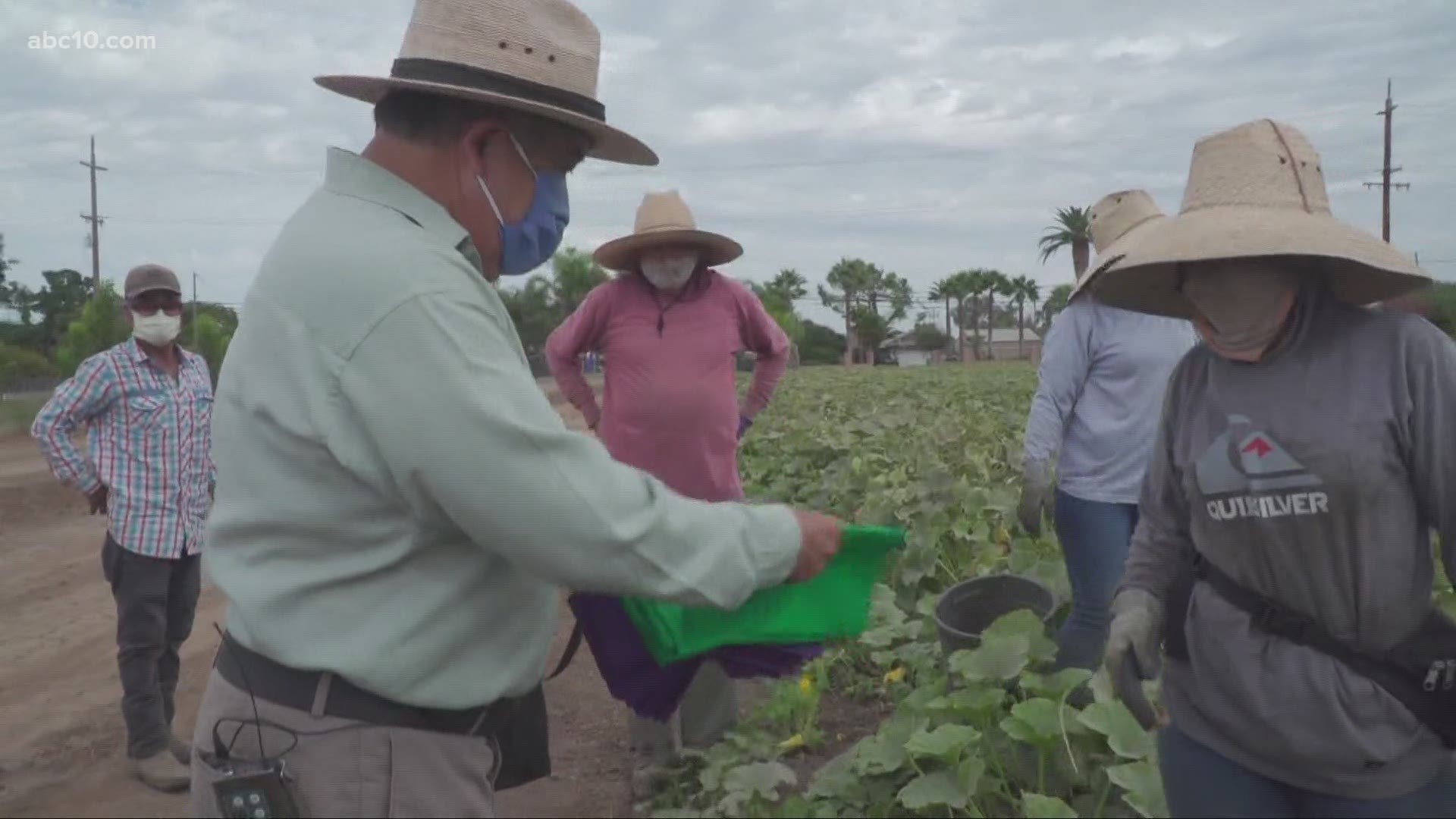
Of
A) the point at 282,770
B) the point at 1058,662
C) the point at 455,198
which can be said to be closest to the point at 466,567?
the point at 282,770

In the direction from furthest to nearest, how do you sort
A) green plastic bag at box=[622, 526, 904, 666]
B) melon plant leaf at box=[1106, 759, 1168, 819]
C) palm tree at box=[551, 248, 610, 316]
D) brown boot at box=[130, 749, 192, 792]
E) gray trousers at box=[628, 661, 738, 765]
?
palm tree at box=[551, 248, 610, 316] → brown boot at box=[130, 749, 192, 792] → gray trousers at box=[628, 661, 738, 765] → melon plant leaf at box=[1106, 759, 1168, 819] → green plastic bag at box=[622, 526, 904, 666]

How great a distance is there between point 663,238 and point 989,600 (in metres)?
1.81

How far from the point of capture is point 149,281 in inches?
194

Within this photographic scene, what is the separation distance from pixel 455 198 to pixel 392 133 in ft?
0.49

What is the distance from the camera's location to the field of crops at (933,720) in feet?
11.4

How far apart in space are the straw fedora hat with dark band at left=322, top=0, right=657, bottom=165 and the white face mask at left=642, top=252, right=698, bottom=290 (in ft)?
8.05

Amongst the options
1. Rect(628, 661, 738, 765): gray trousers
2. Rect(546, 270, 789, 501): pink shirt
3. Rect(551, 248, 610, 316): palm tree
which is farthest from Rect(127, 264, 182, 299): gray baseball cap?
Rect(551, 248, 610, 316): palm tree

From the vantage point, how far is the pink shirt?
452cm

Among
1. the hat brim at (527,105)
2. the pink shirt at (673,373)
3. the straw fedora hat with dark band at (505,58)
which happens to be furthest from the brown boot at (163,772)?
the straw fedora hat with dark band at (505,58)

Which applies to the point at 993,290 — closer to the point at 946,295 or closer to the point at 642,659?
the point at 946,295

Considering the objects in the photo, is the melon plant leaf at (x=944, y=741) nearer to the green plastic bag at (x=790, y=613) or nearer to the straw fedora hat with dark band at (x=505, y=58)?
the green plastic bag at (x=790, y=613)

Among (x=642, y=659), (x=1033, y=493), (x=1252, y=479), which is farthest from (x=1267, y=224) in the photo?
(x=1033, y=493)

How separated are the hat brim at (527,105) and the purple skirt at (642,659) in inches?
33.8

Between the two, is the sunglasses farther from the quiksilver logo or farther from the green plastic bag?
the quiksilver logo
